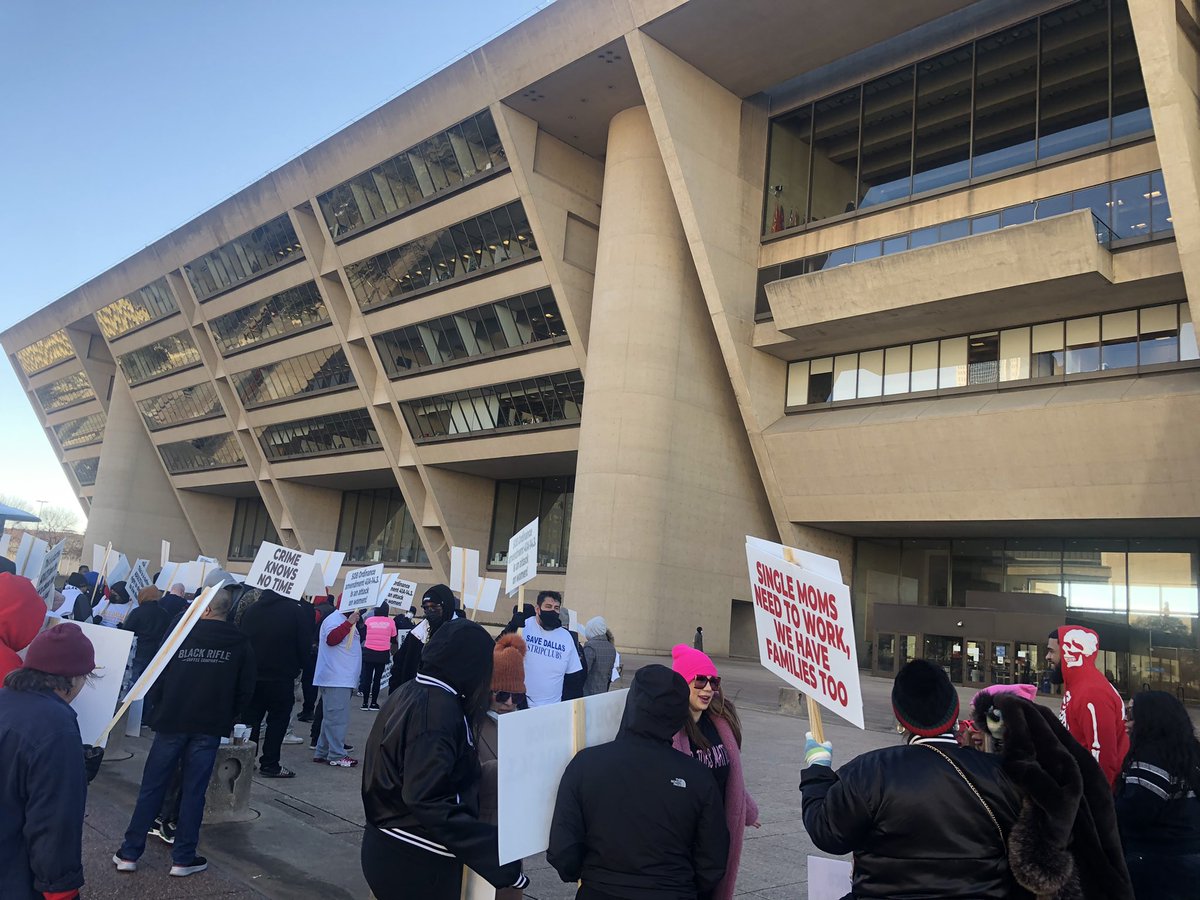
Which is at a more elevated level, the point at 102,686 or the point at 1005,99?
the point at 1005,99

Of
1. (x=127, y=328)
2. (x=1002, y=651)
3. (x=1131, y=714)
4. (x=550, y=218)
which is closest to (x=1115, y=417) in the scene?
(x=1002, y=651)

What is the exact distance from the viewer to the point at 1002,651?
98.8 feet

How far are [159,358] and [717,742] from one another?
200ft

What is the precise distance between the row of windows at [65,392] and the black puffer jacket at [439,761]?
71576mm

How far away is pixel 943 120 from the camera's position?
30.8 meters

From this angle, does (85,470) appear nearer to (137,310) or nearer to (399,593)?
(137,310)

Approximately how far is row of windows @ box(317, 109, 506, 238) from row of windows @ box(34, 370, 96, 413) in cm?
3567

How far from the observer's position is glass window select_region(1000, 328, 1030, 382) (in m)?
28.3

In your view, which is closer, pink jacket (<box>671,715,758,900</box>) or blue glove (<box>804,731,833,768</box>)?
blue glove (<box>804,731,833,768</box>)

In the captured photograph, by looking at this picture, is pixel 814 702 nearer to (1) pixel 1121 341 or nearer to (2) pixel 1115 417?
(2) pixel 1115 417

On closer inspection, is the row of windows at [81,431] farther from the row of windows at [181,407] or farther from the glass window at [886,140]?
the glass window at [886,140]

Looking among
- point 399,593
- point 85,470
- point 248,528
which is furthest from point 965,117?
point 85,470

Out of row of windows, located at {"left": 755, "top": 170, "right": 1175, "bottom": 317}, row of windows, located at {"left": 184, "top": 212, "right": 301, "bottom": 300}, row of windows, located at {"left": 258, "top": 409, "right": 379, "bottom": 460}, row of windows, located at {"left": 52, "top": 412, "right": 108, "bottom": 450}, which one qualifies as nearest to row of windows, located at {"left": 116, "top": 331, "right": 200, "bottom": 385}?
row of windows, located at {"left": 184, "top": 212, "right": 301, "bottom": 300}

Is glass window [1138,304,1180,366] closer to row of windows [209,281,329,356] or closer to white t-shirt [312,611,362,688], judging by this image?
white t-shirt [312,611,362,688]
